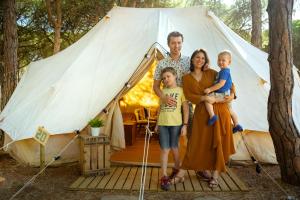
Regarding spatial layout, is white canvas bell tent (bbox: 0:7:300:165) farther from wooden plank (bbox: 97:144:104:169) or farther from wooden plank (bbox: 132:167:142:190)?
wooden plank (bbox: 132:167:142:190)

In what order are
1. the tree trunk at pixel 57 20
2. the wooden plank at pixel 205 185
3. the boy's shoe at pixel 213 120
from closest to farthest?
the boy's shoe at pixel 213 120
the wooden plank at pixel 205 185
the tree trunk at pixel 57 20

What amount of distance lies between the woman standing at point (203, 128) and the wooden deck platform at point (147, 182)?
12.1 inches

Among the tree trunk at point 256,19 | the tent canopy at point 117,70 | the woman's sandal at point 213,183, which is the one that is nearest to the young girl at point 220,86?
the woman's sandal at point 213,183

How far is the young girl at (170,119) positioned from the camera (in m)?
3.85

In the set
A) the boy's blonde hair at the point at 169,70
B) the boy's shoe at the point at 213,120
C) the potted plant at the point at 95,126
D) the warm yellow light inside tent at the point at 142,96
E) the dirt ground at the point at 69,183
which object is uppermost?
the boy's blonde hair at the point at 169,70

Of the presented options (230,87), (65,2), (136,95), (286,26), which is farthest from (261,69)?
(65,2)

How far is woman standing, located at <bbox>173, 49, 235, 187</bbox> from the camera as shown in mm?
3816

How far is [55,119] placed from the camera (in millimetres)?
4980

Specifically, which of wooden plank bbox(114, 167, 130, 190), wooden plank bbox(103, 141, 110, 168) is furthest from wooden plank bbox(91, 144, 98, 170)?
wooden plank bbox(114, 167, 130, 190)

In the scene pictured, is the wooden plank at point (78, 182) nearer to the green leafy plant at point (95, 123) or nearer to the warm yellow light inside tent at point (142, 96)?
the green leafy plant at point (95, 123)

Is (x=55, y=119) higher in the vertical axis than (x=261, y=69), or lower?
lower

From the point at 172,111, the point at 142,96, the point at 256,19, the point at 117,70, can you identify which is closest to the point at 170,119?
the point at 172,111

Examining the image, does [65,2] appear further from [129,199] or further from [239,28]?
[129,199]

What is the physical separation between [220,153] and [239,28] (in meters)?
11.6
